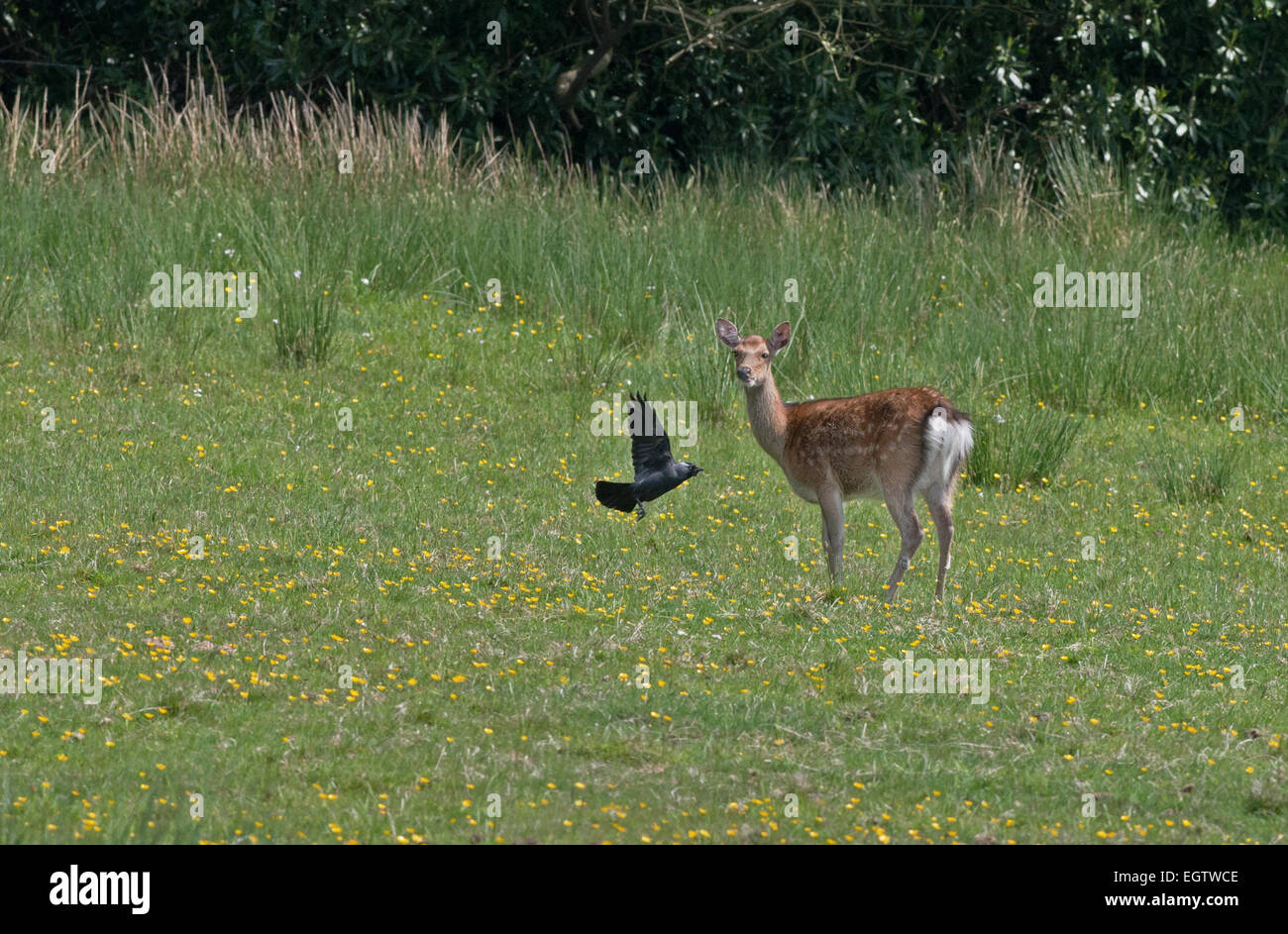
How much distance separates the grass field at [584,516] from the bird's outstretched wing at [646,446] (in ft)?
2.05

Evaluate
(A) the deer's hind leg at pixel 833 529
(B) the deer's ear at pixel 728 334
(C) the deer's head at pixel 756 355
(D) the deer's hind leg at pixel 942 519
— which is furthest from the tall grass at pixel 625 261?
(D) the deer's hind leg at pixel 942 519

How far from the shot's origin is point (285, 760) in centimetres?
720

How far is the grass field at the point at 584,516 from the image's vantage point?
7.27 m

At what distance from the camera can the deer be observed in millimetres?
10508

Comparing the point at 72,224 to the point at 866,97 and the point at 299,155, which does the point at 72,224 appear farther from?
the point at 866,97

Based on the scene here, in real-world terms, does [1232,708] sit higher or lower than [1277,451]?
lower

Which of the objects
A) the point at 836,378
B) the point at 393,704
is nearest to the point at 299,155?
the point at 836,378

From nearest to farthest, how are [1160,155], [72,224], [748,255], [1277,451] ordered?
[1277,451]
[72,224]
[748,255]
[1160,155]

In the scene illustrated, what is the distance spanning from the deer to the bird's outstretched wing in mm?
698

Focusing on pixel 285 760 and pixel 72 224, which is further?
pixel 72 224

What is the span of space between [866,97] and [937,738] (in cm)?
1656

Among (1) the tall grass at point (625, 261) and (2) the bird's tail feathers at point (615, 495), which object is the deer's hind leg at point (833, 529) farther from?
(1) the tall grass at point (625, 261)

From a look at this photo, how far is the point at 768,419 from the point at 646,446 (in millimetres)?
895

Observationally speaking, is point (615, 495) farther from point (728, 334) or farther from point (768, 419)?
point (728, 334)
